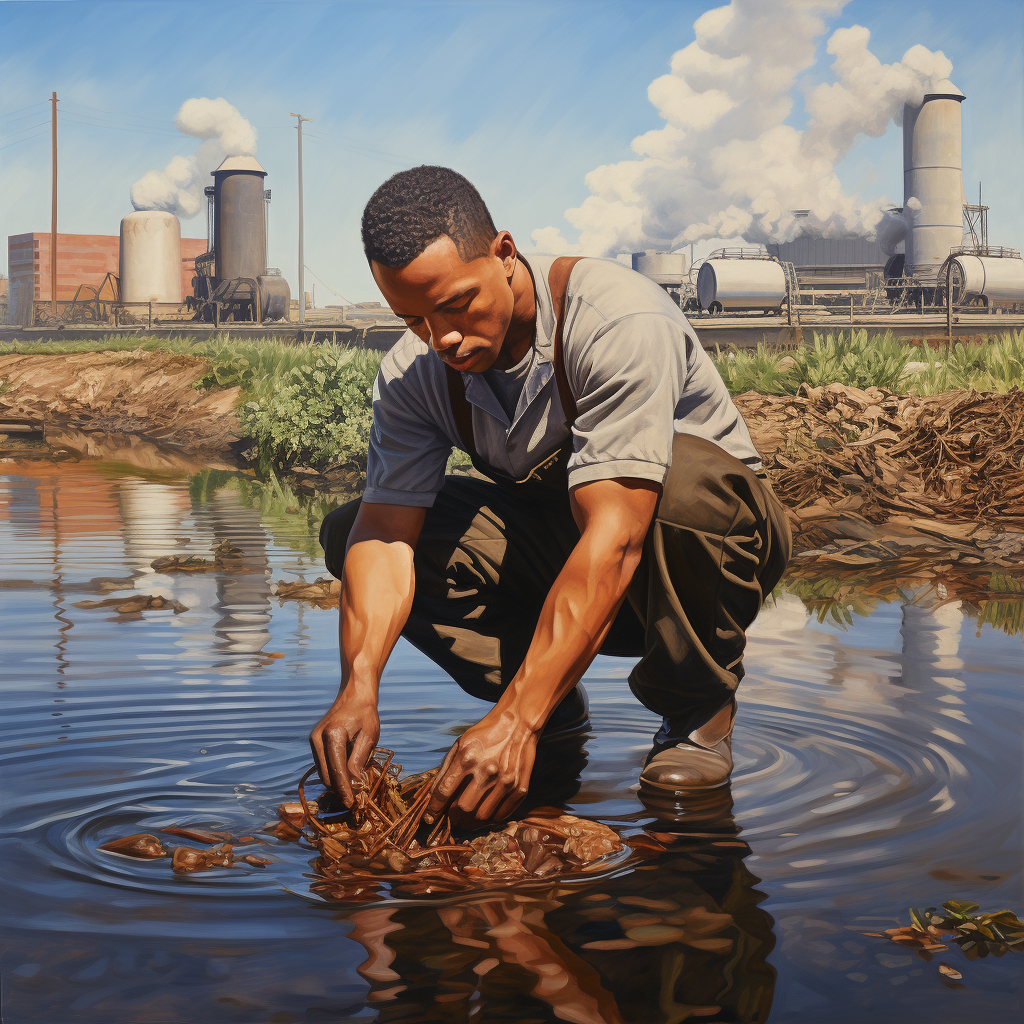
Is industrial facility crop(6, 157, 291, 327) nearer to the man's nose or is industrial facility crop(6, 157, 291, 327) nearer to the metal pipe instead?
the metal pipe

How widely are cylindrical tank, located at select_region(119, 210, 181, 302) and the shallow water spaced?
43.9 metres

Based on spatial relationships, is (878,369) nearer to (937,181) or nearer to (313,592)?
(313,592)

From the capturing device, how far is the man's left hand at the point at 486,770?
6.87ft

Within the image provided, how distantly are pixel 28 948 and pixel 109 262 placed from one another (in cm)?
5581

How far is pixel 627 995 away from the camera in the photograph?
68.0 inches

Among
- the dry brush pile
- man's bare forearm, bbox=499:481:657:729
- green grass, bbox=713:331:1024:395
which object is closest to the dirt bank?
green grass, bbox=713:331:1024:395

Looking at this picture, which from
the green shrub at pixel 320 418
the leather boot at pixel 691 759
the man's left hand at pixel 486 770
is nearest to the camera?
the man's left hand at pixel 486 770

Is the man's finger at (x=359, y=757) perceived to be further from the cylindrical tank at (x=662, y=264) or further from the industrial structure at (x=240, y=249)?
the cylindrical tank at (x=662, y=264)

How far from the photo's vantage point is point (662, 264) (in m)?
43.9

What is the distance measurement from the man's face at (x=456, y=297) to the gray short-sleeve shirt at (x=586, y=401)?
0.68ft

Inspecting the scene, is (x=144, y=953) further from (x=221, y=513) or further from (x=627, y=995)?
(x=221, y=513)

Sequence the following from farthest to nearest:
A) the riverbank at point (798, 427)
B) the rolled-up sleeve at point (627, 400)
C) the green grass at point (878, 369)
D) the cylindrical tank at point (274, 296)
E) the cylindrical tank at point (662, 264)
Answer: the cylindrical tank at point (662, 264)
the cylindrical tank at point (274, 296)
the green grass at point (878, 369)
the riverbank at point (798, 427)
the rolled-up sleeve at point (627, 400)

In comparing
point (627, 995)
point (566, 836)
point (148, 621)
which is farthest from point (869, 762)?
point (148, 621)

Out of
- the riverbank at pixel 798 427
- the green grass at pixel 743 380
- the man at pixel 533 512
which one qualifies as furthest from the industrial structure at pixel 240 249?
the man at pixel 533 512
